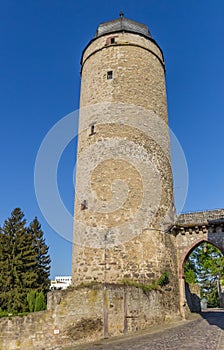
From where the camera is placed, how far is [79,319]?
9.20m

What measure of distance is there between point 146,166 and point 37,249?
13.6 metres

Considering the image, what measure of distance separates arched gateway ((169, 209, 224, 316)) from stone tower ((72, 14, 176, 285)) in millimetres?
829

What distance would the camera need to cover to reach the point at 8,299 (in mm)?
19562

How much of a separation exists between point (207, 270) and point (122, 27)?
23.1 meters

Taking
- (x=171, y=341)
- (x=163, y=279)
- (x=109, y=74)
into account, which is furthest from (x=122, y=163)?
(x=171, y=341)

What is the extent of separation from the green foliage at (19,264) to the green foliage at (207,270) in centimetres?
1250

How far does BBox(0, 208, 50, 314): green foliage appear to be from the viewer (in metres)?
19.7

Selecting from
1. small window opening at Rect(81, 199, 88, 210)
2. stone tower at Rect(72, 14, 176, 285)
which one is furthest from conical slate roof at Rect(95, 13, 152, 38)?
small window opening at Rect(81, 199, 88, 210)

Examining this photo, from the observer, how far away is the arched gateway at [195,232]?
1409 centimetres

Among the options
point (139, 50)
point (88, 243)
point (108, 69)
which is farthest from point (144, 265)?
point (139, 50)

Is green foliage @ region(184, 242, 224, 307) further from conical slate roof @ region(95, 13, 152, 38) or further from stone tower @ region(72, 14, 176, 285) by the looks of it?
conical slate roof @ region(95, 13, 152, 38)

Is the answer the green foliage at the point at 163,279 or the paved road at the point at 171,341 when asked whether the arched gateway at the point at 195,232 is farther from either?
the paved road at the point at 171,341

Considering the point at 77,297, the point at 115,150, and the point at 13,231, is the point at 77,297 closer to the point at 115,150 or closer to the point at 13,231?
the point at 115,150

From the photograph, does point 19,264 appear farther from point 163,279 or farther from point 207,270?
point 207,270
